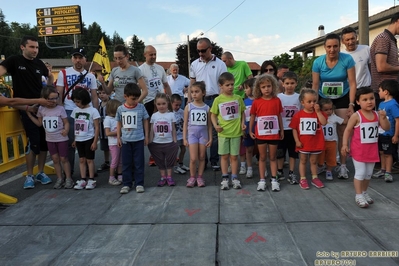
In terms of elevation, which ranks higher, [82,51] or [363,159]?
[82,51]

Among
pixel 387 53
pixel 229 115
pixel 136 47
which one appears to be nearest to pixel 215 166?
pixel 229 115

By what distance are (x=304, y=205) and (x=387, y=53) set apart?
2873 mm

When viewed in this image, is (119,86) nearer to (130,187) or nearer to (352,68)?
(130,187)

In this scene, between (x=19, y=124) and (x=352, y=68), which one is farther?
(x=19, y=124)

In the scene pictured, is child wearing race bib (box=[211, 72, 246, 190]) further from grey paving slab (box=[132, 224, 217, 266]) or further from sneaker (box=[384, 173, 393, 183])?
sneaker (box=[384, 173, 393, 183])

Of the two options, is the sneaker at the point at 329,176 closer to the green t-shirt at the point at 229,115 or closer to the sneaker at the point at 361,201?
the sneaker at the point at 361,201

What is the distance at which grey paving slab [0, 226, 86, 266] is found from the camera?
9.78 feet

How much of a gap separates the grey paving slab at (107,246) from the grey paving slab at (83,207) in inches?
14.0

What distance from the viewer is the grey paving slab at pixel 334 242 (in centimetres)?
278

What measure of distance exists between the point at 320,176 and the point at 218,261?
320cm

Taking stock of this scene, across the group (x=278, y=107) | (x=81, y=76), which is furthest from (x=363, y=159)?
(x=81, y=76)

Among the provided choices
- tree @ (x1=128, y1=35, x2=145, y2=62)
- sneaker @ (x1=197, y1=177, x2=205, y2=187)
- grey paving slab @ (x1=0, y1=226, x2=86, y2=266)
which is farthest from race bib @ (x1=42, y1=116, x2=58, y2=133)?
tree @ (x1=128, y1=35, x2=145, y2=62)

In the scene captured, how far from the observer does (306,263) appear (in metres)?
2.72

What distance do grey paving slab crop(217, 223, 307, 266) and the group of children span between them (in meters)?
1.33
